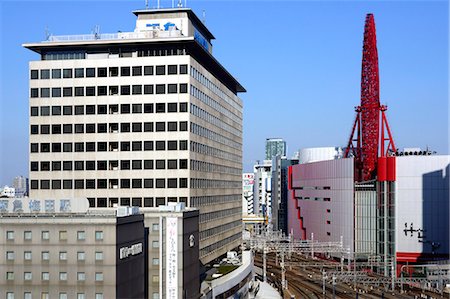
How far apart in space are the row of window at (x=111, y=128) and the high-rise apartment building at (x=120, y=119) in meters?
0.16

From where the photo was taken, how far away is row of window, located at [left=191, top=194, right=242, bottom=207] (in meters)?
114

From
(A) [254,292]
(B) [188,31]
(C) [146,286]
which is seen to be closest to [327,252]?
(A) [254,292]

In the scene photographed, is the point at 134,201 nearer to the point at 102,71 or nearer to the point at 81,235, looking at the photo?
the point at 102,71

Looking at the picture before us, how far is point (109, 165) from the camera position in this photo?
370ft

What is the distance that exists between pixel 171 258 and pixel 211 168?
49837 millimetres

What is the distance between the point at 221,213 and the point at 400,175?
190 ft

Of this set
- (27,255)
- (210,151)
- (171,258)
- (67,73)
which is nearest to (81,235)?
(27,255)

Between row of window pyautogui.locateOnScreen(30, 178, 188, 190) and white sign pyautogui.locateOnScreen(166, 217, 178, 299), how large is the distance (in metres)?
27.8

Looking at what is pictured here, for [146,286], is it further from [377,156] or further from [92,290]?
[377,156]

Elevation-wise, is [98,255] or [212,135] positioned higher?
[212,135]

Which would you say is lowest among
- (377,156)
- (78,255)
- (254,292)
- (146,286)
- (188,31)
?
(254,292)

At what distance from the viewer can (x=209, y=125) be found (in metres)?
127

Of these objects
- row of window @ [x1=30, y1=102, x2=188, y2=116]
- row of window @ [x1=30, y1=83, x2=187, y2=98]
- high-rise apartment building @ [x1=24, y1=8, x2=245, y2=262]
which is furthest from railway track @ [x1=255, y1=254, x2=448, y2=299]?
row of window @ [x1=30, y1=83, x2=187, y2=98]

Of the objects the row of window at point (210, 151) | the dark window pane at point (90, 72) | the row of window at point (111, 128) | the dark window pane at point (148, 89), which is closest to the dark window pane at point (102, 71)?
the dark window pane at point (90, 72)
